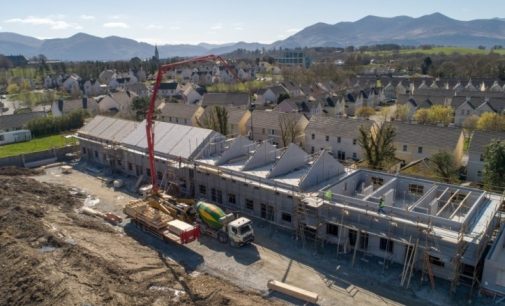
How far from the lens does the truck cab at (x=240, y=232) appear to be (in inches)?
1032

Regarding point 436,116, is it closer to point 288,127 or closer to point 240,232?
point 288,127

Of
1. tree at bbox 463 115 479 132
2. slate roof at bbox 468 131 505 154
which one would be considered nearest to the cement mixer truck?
slate roof at bbox 468 131 505 154

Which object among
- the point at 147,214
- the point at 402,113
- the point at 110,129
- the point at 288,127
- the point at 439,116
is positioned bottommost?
the point at 147,214

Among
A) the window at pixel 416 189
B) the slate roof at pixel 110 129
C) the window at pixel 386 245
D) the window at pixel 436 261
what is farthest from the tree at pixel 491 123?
the slate roof at pixel 110 129

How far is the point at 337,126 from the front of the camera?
166 ft

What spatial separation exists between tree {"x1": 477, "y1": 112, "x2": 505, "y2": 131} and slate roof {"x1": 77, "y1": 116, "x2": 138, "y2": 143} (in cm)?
4620

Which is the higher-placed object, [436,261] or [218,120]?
[218,120]

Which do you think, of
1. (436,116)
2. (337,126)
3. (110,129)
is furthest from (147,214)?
(436,116)

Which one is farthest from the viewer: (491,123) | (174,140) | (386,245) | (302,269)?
(491,123)

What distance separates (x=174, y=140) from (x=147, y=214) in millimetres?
12263

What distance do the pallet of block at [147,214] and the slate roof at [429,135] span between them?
30956 millimetres

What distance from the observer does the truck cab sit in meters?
26.2

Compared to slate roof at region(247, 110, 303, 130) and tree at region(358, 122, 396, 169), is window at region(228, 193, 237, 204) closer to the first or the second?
tree at region(358, 122, 396, 169)

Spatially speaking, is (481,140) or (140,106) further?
(140,106)
